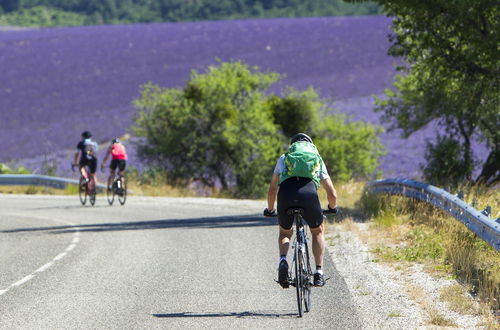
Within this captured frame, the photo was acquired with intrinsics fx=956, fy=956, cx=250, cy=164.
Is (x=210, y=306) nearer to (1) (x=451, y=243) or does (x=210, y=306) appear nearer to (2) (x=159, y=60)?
(1) (x=451, y=243)

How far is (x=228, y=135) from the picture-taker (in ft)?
125

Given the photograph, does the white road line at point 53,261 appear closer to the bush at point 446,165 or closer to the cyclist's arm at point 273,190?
the cyclist's arm at point 273,190

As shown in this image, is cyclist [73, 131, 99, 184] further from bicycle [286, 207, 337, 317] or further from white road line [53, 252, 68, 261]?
bicycle [286, 207, 337, 317]

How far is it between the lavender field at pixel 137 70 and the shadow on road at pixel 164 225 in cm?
1881

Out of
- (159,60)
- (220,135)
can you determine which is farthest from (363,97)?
(159,60)

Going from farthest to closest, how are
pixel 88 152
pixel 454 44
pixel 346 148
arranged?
pixel 346 148 → pixel 88 152 → pixel 454 44

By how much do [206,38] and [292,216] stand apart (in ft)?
511

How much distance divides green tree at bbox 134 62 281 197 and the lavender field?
4824mm

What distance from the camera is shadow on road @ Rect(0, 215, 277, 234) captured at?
19078 millimetres

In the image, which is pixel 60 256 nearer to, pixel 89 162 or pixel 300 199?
pixel 300 199

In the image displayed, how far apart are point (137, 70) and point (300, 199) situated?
107m

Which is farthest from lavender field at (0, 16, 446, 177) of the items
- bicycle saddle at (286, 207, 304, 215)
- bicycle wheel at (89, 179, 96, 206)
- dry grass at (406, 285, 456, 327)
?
bicycle saddle at (286, 207, 304, 215)

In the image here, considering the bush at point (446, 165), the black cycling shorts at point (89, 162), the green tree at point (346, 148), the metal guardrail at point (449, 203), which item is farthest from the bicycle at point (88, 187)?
the green tree at point (346, 148)

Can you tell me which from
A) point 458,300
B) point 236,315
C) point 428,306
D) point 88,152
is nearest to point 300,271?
point 236,315
